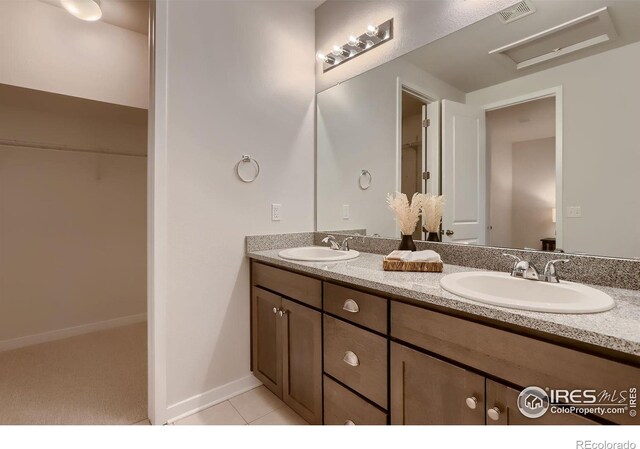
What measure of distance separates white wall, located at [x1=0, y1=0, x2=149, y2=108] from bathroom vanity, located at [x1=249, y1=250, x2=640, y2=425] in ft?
6.07

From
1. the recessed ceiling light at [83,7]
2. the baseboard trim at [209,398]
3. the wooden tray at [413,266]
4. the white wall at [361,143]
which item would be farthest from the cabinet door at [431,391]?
the recessed ceiling light at [83,7]

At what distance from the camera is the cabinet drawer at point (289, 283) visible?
1417 millimetres

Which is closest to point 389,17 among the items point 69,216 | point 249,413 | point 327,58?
point 327,58

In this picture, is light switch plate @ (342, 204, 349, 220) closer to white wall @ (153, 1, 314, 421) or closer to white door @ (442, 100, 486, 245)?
white wall @ (153, 1, 314, 421)

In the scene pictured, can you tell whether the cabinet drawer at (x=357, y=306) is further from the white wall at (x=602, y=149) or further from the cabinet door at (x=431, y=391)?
the white wall at (x=602, y=149)

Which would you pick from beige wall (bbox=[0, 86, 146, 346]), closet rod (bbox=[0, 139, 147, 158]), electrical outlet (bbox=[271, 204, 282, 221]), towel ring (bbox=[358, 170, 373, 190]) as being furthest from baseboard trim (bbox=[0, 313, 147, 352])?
towel ring (bbox=[358, 170, 373, 190])

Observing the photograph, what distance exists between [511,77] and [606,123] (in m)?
0.42

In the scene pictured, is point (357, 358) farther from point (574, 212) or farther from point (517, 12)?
point (517, 12)

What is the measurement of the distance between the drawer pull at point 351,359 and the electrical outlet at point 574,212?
1022mm

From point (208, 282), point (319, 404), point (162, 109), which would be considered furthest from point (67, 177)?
point (319, 404)

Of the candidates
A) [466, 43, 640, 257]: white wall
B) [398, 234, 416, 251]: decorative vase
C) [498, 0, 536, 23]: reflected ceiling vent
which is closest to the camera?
[466, 43, 640, 257]: white wall

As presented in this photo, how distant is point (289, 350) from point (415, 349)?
78 centimetres

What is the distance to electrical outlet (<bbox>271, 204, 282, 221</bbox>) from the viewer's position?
→ 200 cm
